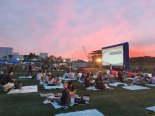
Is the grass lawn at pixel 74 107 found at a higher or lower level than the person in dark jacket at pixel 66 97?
lower

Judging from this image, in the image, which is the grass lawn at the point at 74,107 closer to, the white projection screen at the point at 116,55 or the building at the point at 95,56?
the white projection screen at the point at 116,55

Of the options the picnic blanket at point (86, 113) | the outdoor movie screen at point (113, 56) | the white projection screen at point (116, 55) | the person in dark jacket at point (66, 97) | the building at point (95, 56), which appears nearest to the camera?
the picnic blanket at point (86, 113)

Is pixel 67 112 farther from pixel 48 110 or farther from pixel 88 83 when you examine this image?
pixel 88 83

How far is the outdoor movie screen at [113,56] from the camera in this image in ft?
113

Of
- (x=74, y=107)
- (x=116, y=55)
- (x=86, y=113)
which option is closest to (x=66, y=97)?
(x=74, y=107)

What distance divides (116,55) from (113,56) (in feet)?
4.27

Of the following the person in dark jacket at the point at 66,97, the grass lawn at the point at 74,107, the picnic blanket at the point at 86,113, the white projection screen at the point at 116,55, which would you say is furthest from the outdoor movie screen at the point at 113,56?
the picnic blanket at the point at 86,113

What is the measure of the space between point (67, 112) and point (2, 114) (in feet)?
10.0

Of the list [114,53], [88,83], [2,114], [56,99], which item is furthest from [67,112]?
[114,53]

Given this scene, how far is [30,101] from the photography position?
12.2 m

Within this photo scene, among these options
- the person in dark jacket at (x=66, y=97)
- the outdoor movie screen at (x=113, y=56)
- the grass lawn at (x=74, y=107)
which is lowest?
the grass lawn at (x=74, y=107)

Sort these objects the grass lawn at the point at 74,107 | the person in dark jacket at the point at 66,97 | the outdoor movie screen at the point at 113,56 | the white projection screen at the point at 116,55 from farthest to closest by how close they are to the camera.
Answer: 1. the outdoor movie screen at the point at 113,56
2. the white projection screen at the point at 116,55
3. the person in dark jacket at the point at 66,97
4. the grass lawn at the point at 74,107

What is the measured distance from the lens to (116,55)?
36125mm

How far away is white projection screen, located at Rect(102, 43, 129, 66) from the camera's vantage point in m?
33.2
